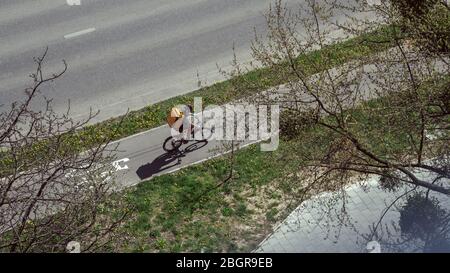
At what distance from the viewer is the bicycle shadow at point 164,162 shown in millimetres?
Answer: 13863

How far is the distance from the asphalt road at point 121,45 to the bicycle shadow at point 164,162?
Result: 6.23 feet

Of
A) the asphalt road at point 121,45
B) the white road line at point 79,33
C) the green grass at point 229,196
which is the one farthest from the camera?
the white road line at point 79,33

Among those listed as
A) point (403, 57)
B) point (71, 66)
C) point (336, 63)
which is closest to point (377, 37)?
point (336, 63)

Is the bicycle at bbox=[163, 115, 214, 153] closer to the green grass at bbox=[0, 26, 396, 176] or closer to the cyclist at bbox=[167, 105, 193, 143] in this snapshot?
the cyclist at bbox=[167, 105, 193, 143]

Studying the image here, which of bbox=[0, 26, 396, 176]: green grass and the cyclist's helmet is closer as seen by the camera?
bbox=[0, 26, 396, 176]: green grass

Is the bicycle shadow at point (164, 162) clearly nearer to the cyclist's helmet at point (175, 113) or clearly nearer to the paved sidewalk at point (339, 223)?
the cyclist's helmet at point (175, 113)

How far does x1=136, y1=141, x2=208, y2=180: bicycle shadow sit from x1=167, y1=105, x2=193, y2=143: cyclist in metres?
0.26

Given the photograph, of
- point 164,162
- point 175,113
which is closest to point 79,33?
point 175,113

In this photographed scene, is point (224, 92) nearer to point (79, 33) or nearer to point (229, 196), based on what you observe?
point (229, 196)

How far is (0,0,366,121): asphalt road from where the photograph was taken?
15.6m

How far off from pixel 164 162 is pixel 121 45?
4.23m

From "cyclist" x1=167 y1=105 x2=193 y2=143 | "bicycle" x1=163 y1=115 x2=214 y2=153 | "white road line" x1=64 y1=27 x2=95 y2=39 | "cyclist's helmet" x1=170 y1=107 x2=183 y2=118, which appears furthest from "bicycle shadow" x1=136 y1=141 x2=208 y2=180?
"white road line" x1=64 y1=27 x2=95 y2=39

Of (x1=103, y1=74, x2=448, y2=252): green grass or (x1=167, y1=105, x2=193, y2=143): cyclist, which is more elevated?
(x1=167, y1=105, x2=193, y2=143): cyclist

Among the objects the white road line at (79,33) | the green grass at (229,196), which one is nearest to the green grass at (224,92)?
the green grass at (229,196)
